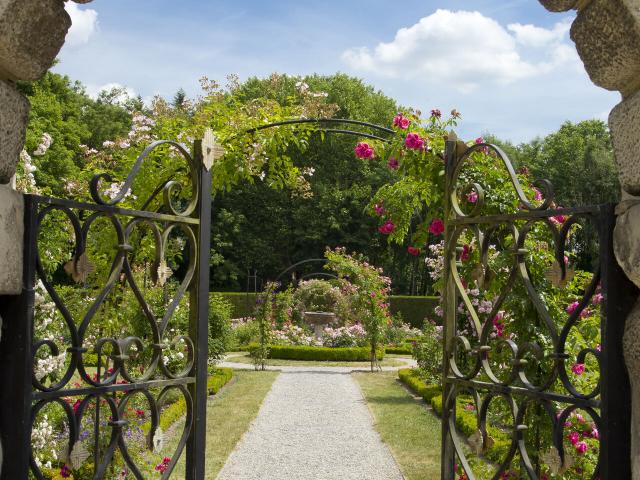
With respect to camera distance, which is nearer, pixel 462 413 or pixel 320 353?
pixel 462 413

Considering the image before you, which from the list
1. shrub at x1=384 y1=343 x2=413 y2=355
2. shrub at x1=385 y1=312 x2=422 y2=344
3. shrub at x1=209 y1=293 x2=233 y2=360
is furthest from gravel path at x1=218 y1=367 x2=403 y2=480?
shrub at x1=385 y1=312 x2=422 y2=344

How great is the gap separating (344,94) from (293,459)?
22315 millimetres

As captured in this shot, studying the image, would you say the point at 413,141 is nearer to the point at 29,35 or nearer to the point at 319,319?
the point at 29,35

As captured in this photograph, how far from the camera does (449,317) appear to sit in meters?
2.70

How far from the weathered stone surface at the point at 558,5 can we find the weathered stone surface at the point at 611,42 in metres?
0.04

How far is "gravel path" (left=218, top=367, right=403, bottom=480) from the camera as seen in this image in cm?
600

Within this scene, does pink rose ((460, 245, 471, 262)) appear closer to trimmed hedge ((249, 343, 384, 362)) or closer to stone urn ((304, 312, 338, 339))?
trimmed hedge ((249, 343, 384, 362))

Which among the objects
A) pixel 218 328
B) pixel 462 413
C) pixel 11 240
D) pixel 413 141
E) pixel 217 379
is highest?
pixel 413 141

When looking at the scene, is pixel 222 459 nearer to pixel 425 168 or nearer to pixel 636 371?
pixel 425 168

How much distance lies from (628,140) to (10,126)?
4.73 feet

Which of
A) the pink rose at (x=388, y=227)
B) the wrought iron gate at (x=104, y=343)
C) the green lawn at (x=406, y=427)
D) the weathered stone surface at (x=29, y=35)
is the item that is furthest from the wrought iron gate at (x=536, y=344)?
the green lawn at (x=406, y=427)

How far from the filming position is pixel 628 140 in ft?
5.08

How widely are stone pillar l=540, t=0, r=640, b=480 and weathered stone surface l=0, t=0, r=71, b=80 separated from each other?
4.41 feet

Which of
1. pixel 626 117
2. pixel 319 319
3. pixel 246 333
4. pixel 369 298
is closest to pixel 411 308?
pixel 319 319
